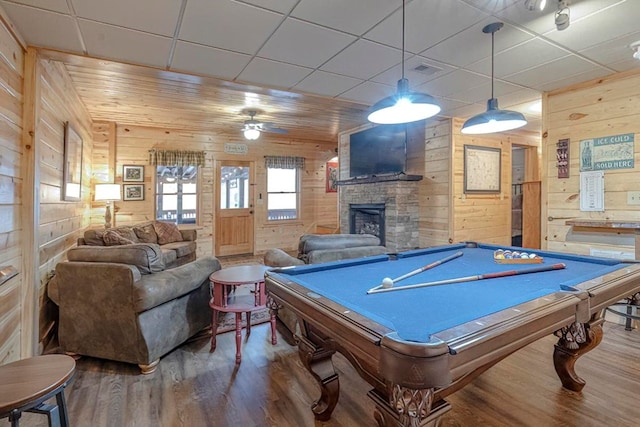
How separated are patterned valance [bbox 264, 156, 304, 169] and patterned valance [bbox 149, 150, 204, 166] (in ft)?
4.55

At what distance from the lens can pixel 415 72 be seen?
3.17 metres

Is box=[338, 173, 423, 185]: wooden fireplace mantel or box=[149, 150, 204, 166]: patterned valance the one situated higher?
box=[149, 150, 204, 166]: patterned valance

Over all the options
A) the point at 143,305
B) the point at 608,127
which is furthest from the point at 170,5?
the point at 608,127

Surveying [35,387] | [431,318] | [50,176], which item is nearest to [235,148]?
[50,176]

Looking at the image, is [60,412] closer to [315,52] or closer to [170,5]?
[170,5]

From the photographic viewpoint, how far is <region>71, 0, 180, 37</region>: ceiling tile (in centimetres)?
203

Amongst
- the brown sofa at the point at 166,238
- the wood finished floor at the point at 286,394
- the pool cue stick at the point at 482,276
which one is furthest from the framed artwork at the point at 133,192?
the pool cue stick at the point at 482,276

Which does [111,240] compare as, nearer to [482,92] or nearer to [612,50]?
[482,92]

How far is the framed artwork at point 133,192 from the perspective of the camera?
591cm

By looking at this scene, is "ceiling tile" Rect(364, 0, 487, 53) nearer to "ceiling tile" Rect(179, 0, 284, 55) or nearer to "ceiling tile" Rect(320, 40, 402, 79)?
"ceiling tile" Rect(320, 40, 402, 79)

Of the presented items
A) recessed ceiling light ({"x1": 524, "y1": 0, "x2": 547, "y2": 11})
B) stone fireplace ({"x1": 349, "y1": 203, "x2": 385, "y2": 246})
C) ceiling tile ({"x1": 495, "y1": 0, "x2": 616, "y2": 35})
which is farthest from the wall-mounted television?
recessed ceiling light ({"x1": 524, "y1": 0, "x2": 547, "y2": 11})

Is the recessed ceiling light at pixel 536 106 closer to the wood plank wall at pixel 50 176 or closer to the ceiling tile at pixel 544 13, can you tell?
the ceiling tile at pixel 544 13

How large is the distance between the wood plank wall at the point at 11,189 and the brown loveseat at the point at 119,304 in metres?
0.25

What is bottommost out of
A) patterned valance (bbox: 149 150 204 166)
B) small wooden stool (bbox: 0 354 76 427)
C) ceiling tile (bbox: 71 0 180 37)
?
small wooden stool (bbox: 0 354 76 427)
